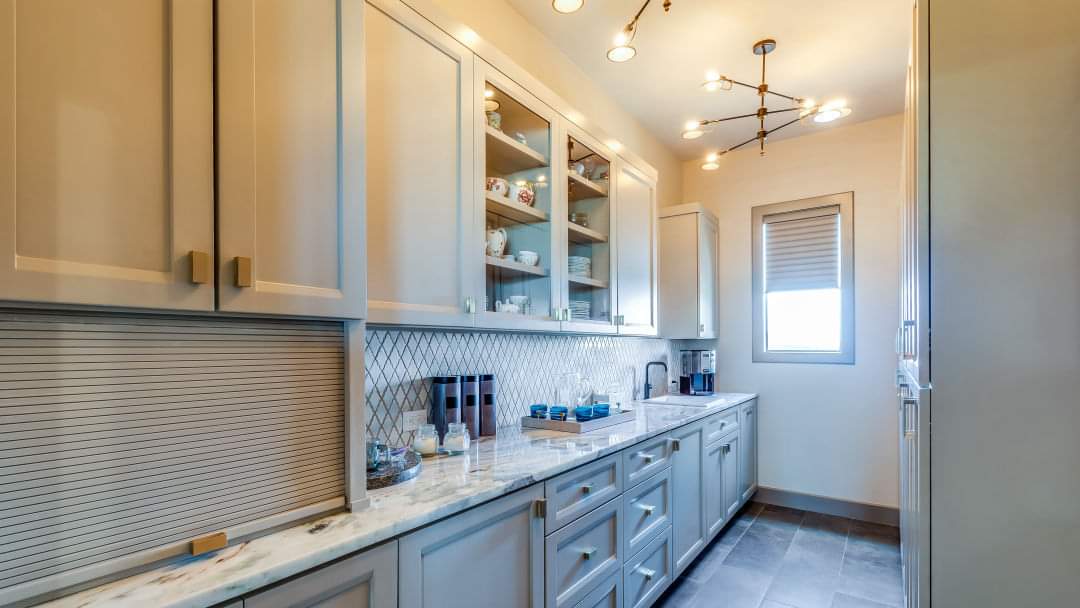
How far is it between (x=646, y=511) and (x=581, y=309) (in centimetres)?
98

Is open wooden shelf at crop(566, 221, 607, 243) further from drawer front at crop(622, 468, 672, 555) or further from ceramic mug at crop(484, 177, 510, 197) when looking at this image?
drawer front at crop(622, 468, 672, 555)

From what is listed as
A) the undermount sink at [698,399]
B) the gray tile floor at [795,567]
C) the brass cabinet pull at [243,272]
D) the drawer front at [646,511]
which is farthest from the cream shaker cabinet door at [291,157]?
the undermount sink at [698,399]

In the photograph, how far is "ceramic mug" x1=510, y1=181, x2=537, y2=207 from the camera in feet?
6.98

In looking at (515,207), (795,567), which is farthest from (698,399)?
(515,207)

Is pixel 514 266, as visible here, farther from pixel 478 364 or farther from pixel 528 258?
pixel 478 364

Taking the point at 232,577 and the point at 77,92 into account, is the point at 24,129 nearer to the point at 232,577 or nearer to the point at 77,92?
the point at 77,92

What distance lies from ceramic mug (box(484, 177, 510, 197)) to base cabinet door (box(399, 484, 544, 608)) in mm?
1122

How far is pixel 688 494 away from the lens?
8.89 feet

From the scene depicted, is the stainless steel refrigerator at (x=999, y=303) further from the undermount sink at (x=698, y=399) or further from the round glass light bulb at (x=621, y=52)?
the undermount sink at (x=698, y=399)

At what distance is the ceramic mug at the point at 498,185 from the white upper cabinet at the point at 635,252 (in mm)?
945

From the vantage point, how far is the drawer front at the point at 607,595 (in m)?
1.83

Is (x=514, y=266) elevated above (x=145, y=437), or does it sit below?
above

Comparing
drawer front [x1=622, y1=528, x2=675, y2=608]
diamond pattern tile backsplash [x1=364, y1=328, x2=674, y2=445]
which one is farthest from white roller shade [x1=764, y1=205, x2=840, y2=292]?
drawer front [x1=622, y1=528, x2=675, y2=608]

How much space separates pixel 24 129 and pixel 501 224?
4.78 ft
